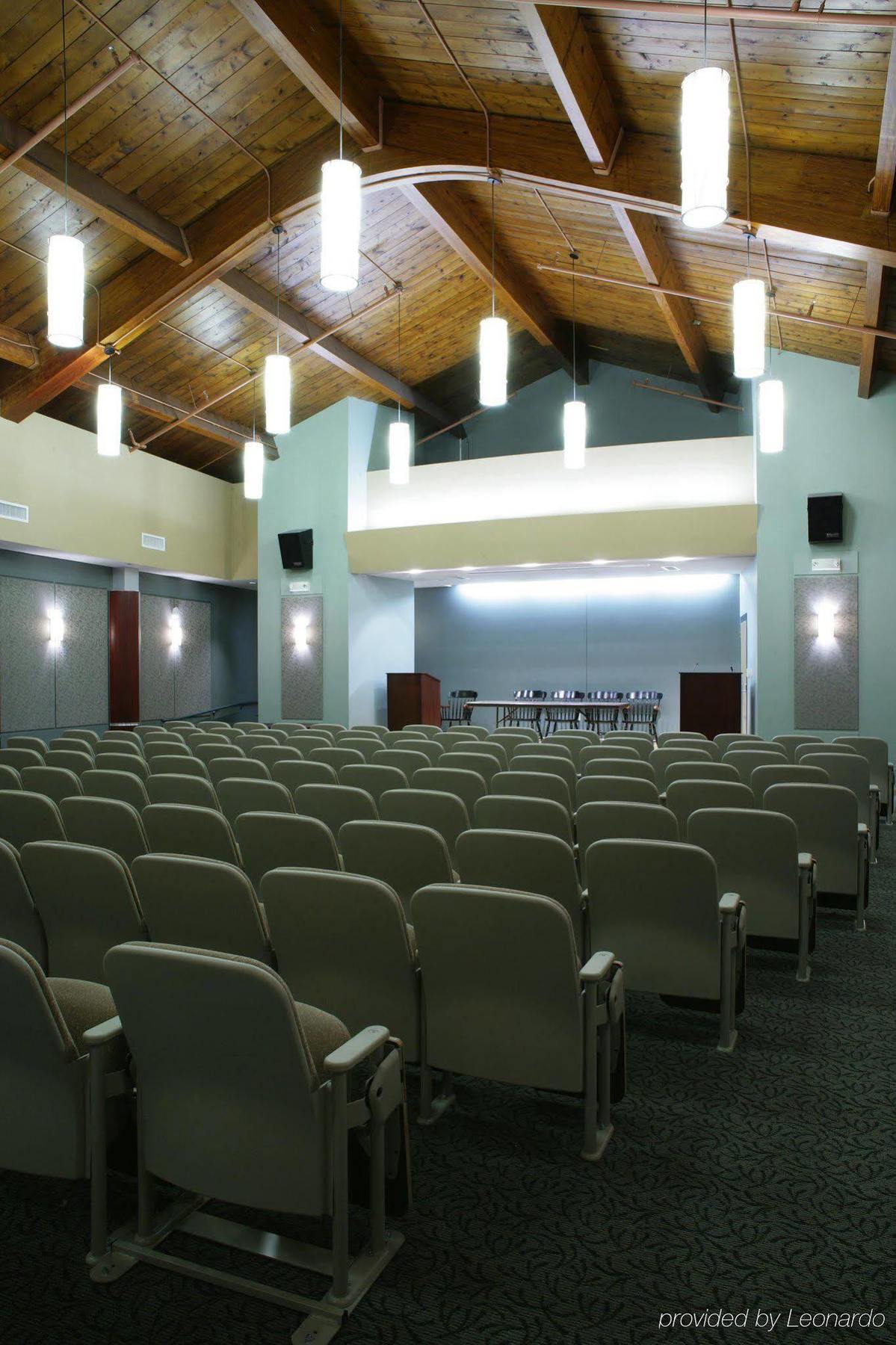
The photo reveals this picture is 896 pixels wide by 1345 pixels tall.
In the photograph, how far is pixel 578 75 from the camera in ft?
19.3

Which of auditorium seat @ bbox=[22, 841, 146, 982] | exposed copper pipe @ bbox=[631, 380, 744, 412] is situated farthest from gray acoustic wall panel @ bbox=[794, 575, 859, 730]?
auditorium seat @ bbox=[22, 841, 146, 982]

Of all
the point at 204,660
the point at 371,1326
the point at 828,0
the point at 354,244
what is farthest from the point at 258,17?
the point at 204,660

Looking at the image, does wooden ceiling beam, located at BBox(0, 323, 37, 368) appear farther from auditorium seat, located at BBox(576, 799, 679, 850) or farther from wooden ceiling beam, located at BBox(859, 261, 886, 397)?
auditorium seat, located at BBox(576, 799, 679, 850)

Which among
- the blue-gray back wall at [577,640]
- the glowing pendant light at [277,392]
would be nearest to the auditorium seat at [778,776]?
the glowing pendant light at [277,392]

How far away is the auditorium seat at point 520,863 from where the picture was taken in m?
2.91

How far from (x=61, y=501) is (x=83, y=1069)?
36.6 feet

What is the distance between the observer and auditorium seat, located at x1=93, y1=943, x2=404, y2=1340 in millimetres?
1699

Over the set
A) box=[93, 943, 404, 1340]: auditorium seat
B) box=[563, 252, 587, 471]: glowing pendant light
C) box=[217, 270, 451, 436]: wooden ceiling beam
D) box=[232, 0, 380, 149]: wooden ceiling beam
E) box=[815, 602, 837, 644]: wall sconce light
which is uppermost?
box=[232, 0, 380, 149]: wooden ceiling beam

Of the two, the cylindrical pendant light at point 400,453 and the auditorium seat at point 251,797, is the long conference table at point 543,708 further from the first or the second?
the auditorium seat at point 251,797

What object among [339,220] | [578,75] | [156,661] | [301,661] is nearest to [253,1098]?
[339,220]

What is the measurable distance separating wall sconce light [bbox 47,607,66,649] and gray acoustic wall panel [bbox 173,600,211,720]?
2.60 m

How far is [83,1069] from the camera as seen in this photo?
1883 millimetres

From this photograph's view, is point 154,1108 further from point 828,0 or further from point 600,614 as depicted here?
point 600,614

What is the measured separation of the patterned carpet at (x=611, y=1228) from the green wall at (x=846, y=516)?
27.7 ft
